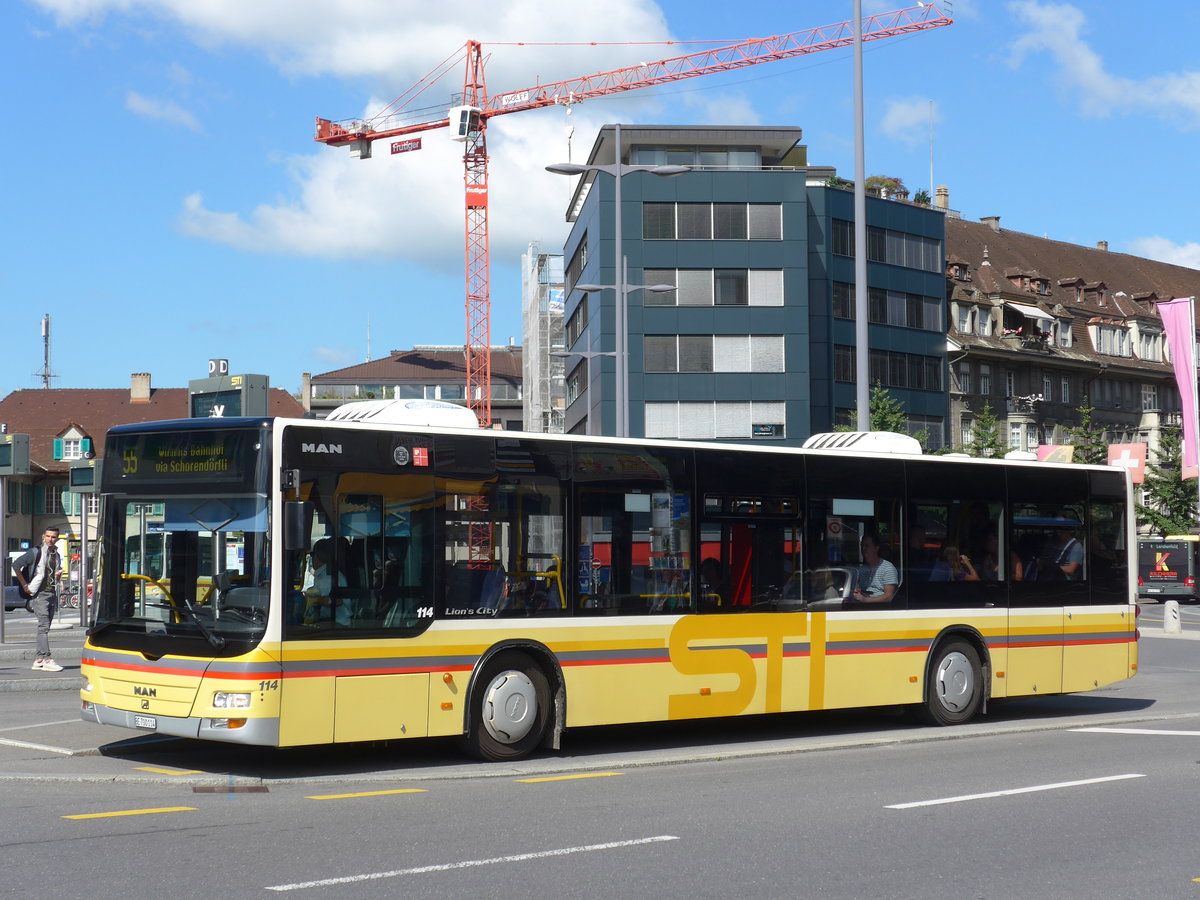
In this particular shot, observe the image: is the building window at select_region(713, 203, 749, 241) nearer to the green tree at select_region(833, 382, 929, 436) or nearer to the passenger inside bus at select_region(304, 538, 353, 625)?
the green tree at select_region(833, 382, 929, 436)

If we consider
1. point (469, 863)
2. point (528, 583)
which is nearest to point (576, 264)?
point (528, 583)

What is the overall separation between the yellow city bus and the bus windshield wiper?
0.02 m

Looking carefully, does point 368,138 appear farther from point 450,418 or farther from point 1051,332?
point 450,418

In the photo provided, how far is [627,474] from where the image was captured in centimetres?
1322

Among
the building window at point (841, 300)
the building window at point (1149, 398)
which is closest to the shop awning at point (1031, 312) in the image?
the building window at point (1149, 398)

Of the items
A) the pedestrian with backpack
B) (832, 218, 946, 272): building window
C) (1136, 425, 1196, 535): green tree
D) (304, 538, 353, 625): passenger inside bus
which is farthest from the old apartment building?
(304, 538, 353, 625): passenger inside bus

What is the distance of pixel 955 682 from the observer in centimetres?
1587

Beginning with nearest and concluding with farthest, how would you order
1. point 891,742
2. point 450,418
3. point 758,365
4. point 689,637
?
1. point 450,418
2. point 689,637
3. point 891,742
4. point 758,365

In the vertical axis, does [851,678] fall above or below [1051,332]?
below

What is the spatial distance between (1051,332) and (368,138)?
5143cm

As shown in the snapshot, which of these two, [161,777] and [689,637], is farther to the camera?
[689,637]

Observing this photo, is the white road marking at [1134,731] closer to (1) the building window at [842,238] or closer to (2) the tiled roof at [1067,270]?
(1) the building window at [842,238]

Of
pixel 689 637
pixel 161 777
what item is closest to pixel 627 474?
pixel 689 637

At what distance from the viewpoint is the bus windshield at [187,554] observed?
10977 mm
